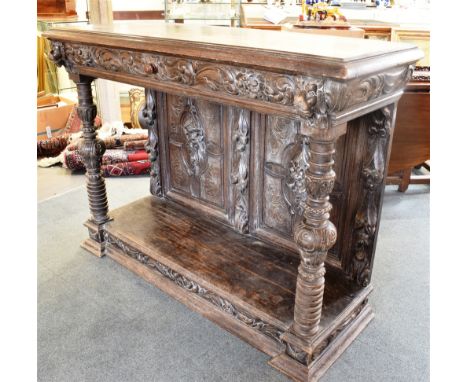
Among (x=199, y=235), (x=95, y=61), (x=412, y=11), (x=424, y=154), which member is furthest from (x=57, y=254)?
(x=412, y=11)

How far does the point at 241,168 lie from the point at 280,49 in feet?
2.90

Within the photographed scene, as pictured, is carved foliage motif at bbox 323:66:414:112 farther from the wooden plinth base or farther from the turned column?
the turned column

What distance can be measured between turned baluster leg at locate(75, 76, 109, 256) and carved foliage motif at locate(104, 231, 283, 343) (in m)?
0.09

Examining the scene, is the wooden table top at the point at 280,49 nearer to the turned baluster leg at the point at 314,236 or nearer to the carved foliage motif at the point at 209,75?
the carved foliage motif at the point at 209,75

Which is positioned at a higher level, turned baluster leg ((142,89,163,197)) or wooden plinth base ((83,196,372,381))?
turned baluster leg ((142,89,163,197))

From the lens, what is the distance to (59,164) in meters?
3.92

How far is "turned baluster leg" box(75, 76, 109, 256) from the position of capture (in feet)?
7.39

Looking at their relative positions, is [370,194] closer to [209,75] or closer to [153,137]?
[209,75]

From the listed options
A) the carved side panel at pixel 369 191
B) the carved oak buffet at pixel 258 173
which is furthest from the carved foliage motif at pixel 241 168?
the carved side panel at pixel 369 191

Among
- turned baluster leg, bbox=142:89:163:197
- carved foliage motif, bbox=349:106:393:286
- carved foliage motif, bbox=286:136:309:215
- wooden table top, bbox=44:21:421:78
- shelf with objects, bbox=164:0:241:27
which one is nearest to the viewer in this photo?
wooden table top, bbox=44:21:421:78

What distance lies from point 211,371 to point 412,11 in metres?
5.46

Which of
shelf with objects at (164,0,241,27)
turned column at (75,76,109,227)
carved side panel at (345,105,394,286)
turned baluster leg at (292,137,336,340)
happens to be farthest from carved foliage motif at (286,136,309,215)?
shelf with objects at (164,0,241,27)

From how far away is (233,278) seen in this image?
195cm

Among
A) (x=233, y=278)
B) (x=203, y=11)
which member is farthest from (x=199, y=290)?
(x=203, y=11)
